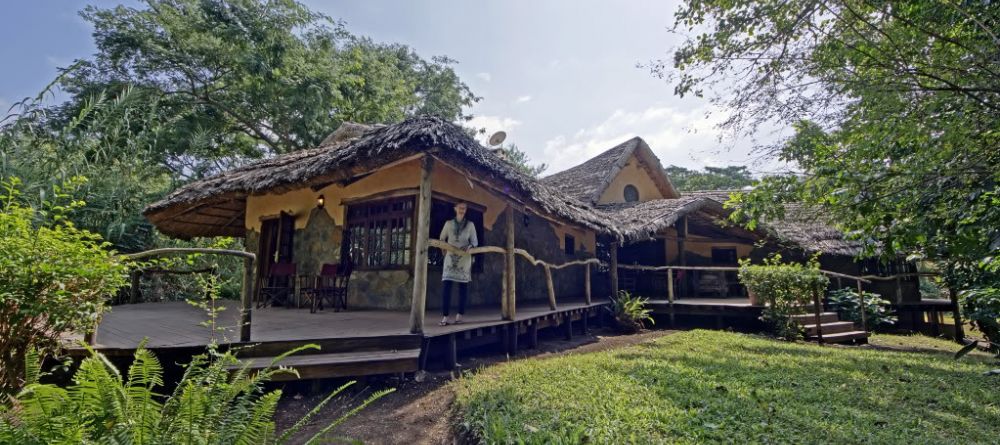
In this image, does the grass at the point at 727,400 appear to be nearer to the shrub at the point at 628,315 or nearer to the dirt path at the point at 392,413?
the dirt path at the point at 392,413

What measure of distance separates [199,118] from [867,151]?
57.3ft

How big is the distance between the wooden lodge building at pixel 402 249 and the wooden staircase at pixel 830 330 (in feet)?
3.81

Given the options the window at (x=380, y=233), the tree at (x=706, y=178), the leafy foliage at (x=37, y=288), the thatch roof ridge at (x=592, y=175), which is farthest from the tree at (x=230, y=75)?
the tree at (x=706, y=178)

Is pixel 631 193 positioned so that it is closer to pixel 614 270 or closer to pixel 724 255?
pixel 724 255

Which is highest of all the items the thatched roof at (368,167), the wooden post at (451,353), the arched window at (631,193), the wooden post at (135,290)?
the arched window at (631,193)

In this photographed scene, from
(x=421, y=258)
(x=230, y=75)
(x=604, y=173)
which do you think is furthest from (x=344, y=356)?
(x=230, y=75)

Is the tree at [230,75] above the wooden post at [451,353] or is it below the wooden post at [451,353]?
above

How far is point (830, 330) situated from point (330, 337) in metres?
8.95

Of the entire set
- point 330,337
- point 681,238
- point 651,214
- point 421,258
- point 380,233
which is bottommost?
point 330,337

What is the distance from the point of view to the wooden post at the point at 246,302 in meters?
4.01

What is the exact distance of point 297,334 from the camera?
4605 millimetres

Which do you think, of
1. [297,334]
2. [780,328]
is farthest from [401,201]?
[780,328]

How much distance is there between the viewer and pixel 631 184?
52.8ft

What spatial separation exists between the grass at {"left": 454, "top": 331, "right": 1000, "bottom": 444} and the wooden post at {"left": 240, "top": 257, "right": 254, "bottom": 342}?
2.05 meters
